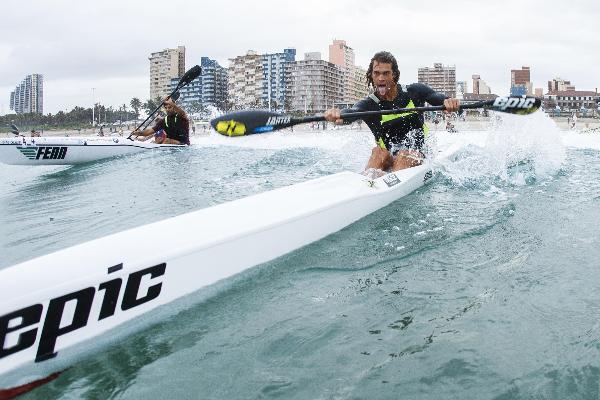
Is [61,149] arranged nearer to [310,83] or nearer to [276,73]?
[310,83]

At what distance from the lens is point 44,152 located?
442 inches

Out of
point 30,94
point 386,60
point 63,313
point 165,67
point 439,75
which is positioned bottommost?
point 63,313

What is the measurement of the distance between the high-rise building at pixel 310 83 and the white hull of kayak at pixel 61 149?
118 meters

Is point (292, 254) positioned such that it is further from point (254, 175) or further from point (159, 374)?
point (254, 175)

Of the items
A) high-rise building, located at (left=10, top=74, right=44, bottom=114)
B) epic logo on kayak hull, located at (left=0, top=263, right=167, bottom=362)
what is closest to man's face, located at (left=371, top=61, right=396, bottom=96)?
epic logo on kayak hull, located at (left=0, top=263, right=167, bottom=362)

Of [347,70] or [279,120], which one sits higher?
[347,70]

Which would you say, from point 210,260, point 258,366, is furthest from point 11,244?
point 258,366

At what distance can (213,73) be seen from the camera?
148875 millimetres

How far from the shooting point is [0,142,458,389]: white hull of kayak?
1981 millimetres

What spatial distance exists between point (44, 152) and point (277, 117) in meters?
8.52

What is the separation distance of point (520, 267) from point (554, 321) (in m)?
0.84

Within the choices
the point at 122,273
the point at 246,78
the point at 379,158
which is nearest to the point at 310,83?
the point at 246,78

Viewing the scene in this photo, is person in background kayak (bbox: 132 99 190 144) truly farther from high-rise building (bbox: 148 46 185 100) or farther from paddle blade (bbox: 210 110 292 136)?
high-rise building (bbox: 148 46 185 100)

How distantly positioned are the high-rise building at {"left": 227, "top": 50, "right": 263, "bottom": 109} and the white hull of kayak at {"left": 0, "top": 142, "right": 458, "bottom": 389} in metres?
132
